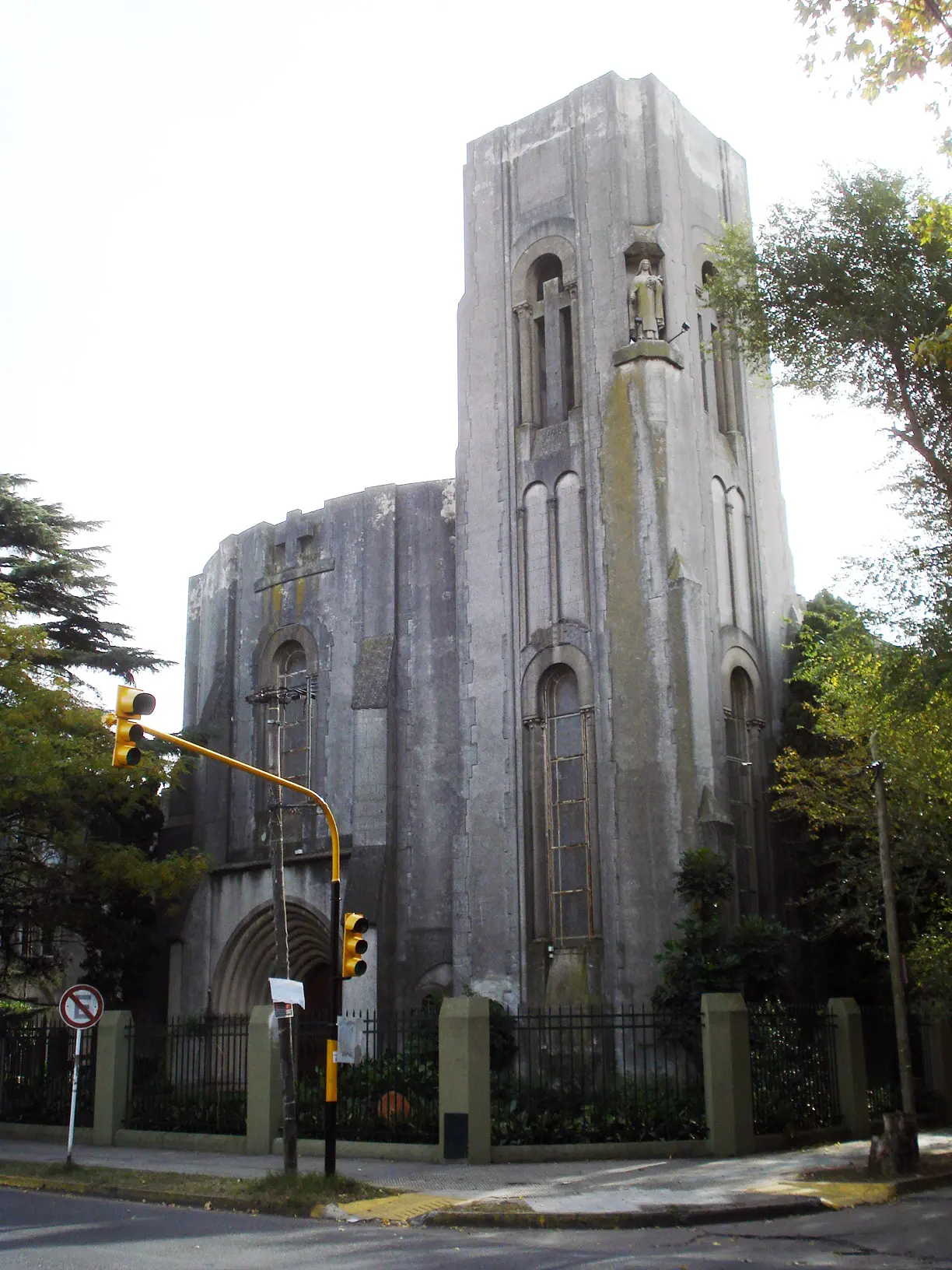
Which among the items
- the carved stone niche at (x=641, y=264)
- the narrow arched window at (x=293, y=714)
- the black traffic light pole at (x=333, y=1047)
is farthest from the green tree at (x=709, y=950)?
the carved stone niche at (x=641, y=264)

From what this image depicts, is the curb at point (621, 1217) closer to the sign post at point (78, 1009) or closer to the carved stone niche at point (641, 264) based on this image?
the sign post at point (78, 1009)

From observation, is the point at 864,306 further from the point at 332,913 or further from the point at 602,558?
the point at 332,913

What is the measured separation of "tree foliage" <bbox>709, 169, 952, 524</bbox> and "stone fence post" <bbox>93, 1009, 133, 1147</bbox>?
14827 mm

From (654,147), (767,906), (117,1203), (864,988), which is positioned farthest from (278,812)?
(654,147)

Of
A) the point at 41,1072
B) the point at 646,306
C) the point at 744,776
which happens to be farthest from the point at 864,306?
the point at 41,1072

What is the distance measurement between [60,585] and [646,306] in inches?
599

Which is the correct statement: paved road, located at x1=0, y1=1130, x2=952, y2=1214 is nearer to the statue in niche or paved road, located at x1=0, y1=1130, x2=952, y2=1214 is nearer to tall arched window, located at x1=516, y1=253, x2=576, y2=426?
tall arched window, located at x1=516, y1=253, x2=576, y2=426

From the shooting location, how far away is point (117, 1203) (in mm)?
14711

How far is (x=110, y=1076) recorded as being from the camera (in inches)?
843

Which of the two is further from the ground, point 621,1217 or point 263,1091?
point 263,1091

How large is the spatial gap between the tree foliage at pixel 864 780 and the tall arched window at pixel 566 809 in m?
3.35

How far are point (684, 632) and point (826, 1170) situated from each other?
914 cm

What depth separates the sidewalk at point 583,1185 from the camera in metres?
13.2

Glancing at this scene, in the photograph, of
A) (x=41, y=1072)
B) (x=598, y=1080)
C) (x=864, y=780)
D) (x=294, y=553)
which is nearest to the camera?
(x=598, y=1080)
